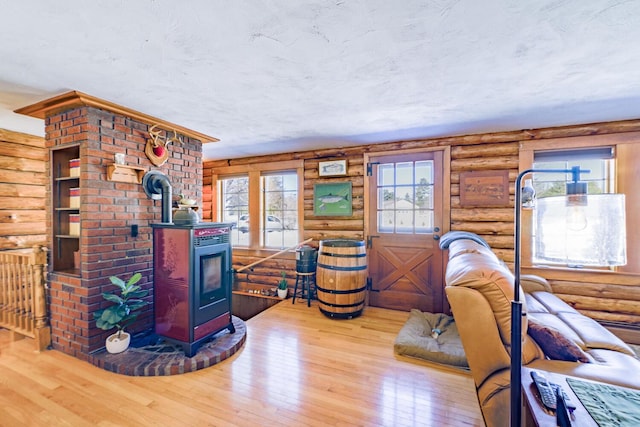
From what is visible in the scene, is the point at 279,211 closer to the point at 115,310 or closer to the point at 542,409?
the point at 115,310

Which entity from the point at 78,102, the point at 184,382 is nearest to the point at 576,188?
the point at 184,382

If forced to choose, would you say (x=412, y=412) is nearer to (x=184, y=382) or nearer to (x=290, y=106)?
(x=184, y=382)

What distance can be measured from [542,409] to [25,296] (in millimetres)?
4009

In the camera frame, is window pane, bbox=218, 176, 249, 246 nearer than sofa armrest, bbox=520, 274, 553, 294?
No

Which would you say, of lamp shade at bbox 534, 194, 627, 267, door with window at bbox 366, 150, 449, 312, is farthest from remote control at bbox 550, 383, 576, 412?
door with window at bbox 366, 150, 449, 312

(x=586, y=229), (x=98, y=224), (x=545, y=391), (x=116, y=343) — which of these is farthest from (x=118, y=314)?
(x=586, y=229)

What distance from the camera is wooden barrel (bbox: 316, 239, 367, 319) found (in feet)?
10.7

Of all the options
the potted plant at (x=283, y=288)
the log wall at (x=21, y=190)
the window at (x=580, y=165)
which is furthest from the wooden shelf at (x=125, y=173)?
the window at (x=580, y=165)

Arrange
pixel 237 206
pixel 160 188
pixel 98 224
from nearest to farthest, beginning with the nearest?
1. pixel 98 224
2. pixel 160 188
3. pixel 237 206

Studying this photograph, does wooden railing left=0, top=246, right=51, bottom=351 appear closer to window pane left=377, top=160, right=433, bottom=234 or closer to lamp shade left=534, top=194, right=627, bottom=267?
window pane left=377, top=160, right=433, bottom=234

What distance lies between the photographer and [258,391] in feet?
6.48

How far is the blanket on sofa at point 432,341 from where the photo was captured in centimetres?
235

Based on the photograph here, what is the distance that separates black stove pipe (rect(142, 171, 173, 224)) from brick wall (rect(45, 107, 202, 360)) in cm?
8

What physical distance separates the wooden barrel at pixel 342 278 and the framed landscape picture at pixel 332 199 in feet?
2.54
